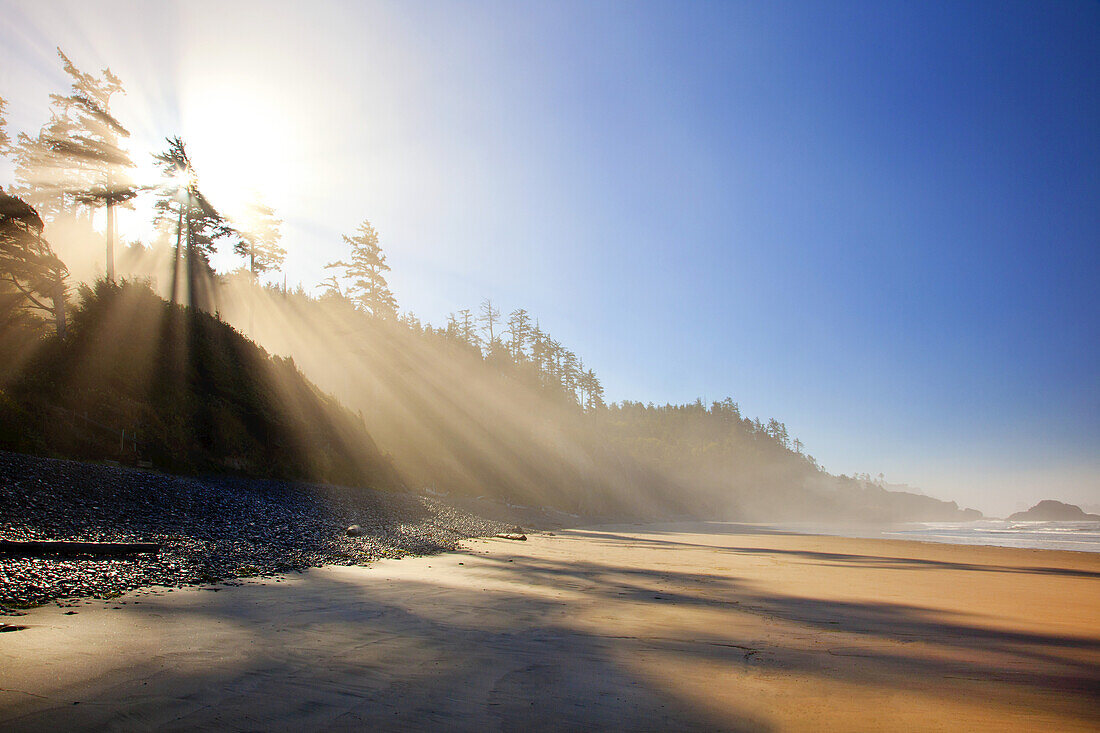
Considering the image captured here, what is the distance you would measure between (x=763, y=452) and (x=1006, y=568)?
425 ft

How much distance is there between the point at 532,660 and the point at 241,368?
79.7ft

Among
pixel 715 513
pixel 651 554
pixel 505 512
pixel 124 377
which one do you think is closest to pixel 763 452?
pixel 715 513

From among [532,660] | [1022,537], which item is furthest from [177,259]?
[1022,537]

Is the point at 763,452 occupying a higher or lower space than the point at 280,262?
lower

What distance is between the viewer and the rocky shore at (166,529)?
7.23 meters

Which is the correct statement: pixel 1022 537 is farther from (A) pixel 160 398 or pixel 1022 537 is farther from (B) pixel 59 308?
(B) pixel 59 308

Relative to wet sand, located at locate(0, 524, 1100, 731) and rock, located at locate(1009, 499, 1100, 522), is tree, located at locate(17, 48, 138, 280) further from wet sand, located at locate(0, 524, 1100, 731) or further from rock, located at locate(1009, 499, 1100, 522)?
rock, located at locate(1009, 499, 1100, 522)

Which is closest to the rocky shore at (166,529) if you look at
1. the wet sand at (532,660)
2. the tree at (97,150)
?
the wet sand at (532,660)

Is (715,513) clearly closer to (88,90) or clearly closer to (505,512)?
(505,512)

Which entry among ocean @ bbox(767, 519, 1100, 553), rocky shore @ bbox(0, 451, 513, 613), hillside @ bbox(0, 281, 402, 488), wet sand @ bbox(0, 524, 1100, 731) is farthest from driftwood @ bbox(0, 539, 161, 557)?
ocean @ bbox(767, 519, 1100, 553)

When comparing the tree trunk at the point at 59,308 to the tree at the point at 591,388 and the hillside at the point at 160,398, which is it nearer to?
the hillside at the point at 160,398

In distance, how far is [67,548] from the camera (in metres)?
8.03

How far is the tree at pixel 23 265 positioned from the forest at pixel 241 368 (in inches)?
2.9

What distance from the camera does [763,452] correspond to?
138m
